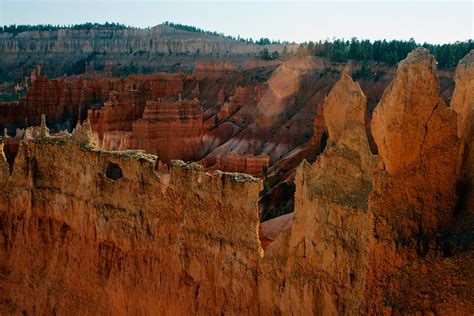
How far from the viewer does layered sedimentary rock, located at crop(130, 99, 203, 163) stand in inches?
2063

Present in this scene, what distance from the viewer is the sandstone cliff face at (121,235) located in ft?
43.2

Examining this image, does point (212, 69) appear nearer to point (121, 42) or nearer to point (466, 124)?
point (466, 124)

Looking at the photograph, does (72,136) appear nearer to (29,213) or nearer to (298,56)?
(29,213)

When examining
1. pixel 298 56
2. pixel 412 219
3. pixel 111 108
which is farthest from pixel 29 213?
pixel 298 56

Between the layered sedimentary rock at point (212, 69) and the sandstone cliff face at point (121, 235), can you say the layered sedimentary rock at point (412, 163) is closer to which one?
the sandstone cliff face at point (121, 235)

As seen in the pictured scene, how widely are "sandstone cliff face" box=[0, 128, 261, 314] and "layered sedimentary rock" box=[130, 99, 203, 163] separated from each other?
33954 millimetres

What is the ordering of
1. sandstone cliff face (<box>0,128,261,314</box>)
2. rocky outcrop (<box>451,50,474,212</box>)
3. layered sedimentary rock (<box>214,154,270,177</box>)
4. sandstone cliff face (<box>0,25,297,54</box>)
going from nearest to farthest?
rocky outcrop (<box>451,50,474,212</box>) < sandstone cliff face (<box>0,128,261,314</box>) < layered sedimentary rock (<box>214,154,270,177</box>) < sandstone cliff face (<box>0,25,297,54</box>)

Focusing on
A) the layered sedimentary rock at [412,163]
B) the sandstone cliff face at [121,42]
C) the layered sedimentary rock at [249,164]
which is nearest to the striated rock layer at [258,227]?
the layered sedimentary rock at [412,163]

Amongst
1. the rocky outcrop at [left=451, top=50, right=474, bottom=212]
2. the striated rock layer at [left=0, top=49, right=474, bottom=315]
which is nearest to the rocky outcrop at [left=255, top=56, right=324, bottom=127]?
the striated rock layer at [left=0, top=49, right=474, bottom=315]

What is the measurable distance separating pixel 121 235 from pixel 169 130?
38533mm

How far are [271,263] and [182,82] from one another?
6675 centimetres

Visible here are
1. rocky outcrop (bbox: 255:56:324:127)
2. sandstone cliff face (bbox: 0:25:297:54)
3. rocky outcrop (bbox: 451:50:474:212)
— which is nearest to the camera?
rocky outcrop (bbox: 451:50:474:212)

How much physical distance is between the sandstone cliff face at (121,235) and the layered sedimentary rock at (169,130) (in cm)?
3395

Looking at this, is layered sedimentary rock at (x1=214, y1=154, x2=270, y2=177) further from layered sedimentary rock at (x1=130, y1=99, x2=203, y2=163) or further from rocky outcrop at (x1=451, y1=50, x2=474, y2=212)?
rocky outcrop at (x1=451, y1=50, x2=474, y2=212)
